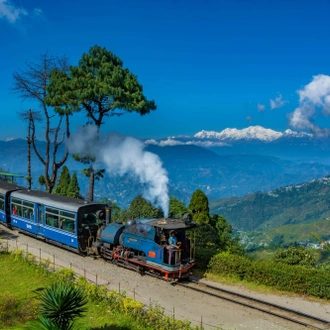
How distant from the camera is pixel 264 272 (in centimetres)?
1680

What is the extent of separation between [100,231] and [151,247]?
13.3 feet

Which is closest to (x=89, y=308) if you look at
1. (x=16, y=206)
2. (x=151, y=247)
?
(x=151, y=247)

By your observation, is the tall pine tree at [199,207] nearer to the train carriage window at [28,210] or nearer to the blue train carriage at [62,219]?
the blue train carriage at [62,219]

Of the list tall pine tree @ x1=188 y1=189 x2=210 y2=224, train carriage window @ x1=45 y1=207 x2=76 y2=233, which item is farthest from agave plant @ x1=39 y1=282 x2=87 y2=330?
tall pine tree @ x1=188 y1=189 x2=210 y2=224

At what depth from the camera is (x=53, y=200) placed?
71.8 ft

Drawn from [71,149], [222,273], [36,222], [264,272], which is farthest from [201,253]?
[71,149]

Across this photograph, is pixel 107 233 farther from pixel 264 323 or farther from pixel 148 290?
pixel 264 323

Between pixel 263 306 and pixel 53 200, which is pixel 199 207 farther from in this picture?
pixel 263 306

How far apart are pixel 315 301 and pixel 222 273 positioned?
170 inches

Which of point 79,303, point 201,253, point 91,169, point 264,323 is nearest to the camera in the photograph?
point 79,303

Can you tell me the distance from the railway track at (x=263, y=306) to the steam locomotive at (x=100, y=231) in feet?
3.44

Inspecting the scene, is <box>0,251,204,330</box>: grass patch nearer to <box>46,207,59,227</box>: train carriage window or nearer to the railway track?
the railway track

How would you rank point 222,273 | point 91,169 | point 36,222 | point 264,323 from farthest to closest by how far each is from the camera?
point 91,169, point 36,222, point 222,273, point 264,323

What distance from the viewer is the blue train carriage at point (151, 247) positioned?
1673 centimetres
